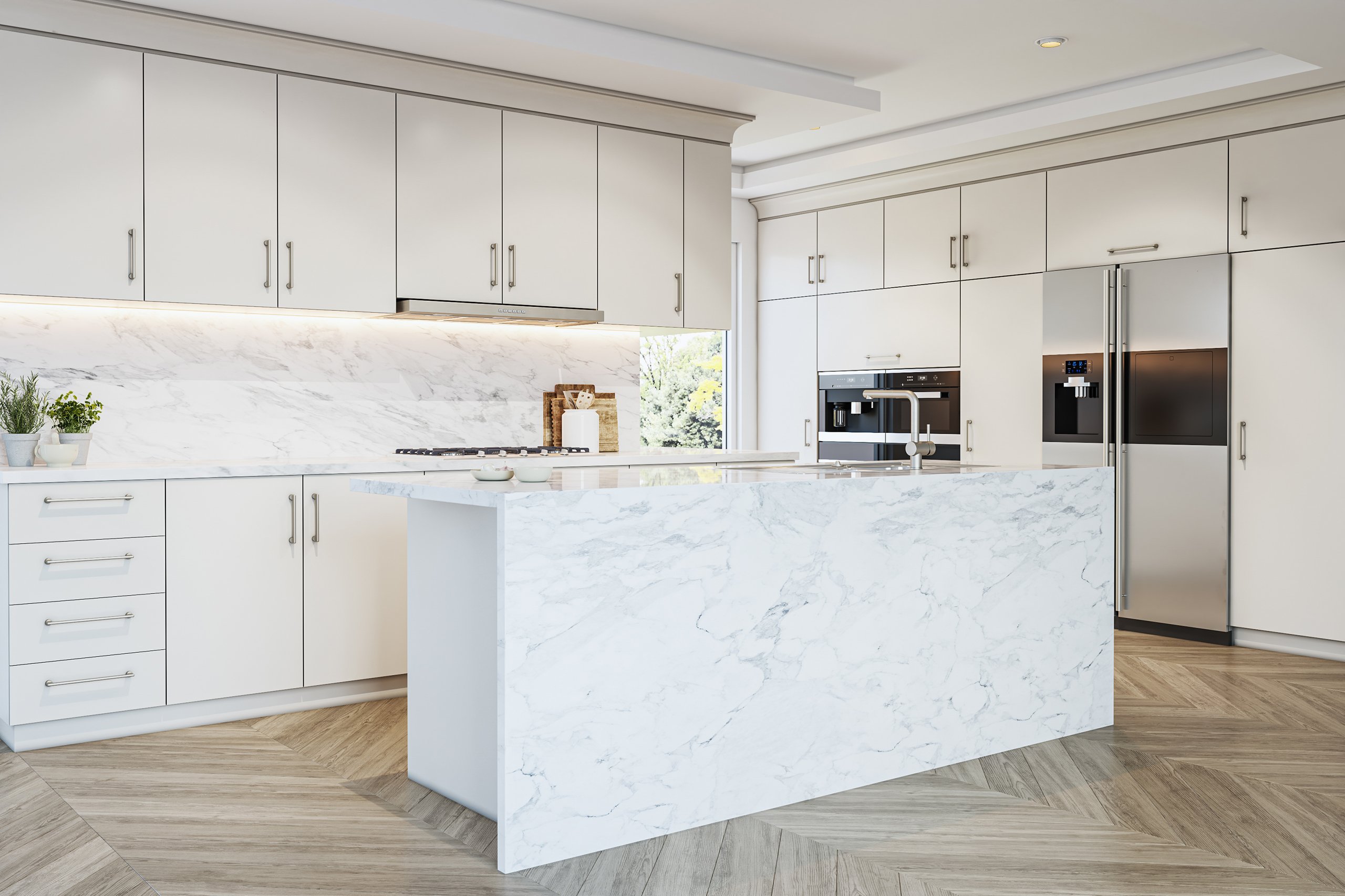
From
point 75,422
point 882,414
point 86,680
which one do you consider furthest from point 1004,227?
point 86,680

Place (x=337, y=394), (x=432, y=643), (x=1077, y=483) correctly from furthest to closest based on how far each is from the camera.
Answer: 1. (x=337, y=394)
2. (x=1077, y=483)
3. (x=432, y=643)

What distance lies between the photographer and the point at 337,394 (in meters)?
4.47

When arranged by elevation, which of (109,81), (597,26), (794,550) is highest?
(597,26)

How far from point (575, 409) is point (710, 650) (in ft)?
7.78

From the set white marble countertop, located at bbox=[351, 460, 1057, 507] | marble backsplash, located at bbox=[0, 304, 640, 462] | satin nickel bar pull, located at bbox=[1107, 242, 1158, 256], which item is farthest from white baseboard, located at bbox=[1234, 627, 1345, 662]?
marble backsplash, located at bbox=[0, 304, 640, 462]

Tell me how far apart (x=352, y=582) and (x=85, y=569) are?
2.78ft

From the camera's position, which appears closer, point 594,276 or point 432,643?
point 432,643

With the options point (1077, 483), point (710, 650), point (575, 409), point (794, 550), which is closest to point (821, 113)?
point (575, 409)

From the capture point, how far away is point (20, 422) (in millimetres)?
3564

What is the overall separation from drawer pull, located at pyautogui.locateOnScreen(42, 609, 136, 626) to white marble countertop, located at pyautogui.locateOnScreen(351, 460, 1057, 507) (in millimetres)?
1129

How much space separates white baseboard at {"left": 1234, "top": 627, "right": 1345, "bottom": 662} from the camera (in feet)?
15.3

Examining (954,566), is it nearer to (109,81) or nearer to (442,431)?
(442,431)

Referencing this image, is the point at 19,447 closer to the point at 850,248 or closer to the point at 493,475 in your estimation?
the point at 493,475

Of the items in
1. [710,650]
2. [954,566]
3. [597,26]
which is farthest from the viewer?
[597,26]
